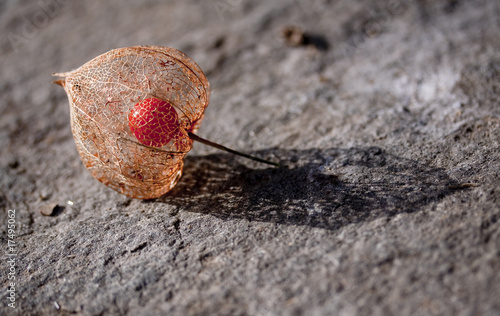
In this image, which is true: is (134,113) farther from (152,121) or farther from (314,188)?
(314,188)

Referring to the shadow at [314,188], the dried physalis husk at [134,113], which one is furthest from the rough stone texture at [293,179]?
the dried physalis husk at [134,113]

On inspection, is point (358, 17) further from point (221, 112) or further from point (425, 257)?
point (425, 257)

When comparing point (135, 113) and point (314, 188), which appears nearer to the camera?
point (135, 113)

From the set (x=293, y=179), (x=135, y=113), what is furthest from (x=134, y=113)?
(x=293, y=179)

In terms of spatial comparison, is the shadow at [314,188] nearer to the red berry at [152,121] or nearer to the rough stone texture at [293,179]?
the rough stone texture at [293,179]

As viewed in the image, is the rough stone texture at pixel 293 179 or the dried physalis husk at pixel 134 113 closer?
the rough stone texture at pixel 293 179

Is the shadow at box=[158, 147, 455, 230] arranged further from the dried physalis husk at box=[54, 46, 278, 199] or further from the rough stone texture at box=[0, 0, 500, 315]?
the dried physalis husk at box=[54, 46, 278, 199]

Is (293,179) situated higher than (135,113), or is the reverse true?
(135,113)
